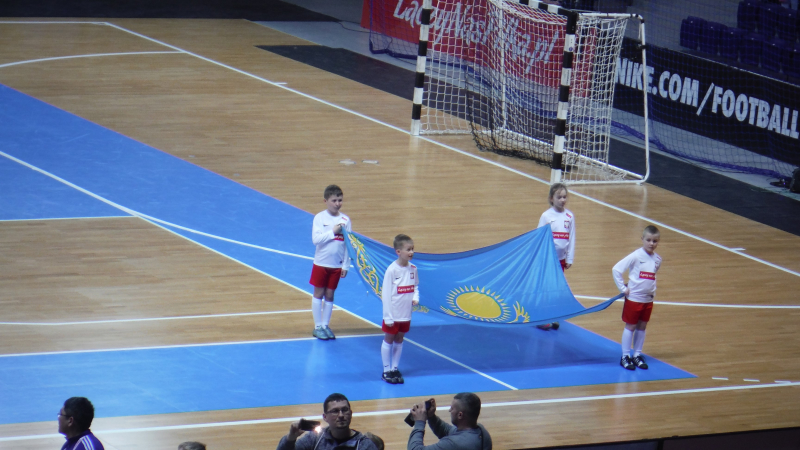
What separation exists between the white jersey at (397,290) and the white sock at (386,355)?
286mm

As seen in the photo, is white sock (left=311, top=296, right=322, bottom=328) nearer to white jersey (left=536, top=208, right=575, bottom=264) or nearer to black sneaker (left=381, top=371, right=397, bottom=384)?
black sneaker (left=381, top=371, right=397, bottom=384)

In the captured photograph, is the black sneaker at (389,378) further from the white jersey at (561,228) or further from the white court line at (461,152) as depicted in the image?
the white court line at (461,152)

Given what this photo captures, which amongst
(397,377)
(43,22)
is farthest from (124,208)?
(43,22)

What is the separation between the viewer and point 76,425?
6449 millimetres

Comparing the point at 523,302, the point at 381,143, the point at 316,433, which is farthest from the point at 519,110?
the point at 316,433

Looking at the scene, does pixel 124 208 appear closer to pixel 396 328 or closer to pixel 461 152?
pixel 396 328

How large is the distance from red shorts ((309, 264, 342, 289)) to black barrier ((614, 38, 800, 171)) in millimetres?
9700

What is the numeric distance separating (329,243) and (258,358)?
1326 millimetres

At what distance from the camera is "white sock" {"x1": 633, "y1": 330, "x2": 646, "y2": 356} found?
36.0 feet

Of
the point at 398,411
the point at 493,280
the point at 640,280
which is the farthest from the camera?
the point at 493,280

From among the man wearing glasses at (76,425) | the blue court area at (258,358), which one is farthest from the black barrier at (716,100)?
the man wearing glasses at (76,425)

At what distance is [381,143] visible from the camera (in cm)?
1947

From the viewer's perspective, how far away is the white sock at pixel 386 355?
402 inches

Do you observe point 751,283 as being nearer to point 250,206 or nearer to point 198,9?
point 250,206
